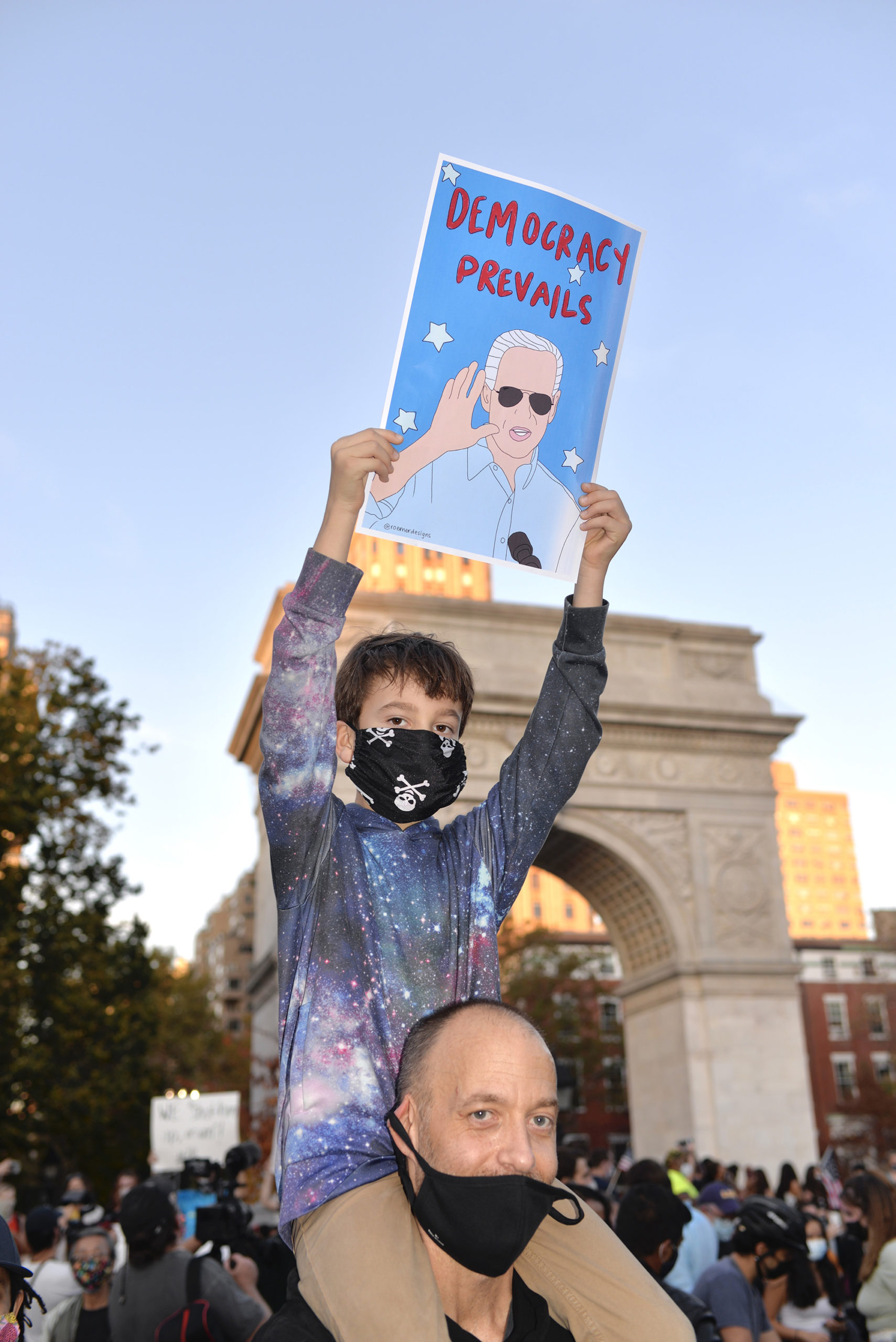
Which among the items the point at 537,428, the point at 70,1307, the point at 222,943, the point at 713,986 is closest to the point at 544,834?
the point at 537,428

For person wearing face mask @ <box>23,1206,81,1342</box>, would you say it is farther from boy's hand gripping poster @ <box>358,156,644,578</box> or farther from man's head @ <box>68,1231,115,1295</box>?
boy's hand gripping poster @ <box>358,156,644,578</box>

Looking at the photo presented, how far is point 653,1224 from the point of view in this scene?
5.12 meters

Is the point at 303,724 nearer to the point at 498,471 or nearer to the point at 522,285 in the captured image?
the point at 498,471

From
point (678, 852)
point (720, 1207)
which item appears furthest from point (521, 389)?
point (678, 852)

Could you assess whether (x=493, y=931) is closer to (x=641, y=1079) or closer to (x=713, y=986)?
(x=713, y=986)

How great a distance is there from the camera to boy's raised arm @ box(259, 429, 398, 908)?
6.80 ft

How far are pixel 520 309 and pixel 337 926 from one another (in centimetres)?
155

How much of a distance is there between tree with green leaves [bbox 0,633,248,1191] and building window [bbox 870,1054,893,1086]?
45.4 metres

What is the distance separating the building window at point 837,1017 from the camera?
185ft

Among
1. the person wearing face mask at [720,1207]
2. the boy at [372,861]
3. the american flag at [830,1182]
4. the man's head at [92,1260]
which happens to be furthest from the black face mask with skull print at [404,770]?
the american flag at [830,1182]

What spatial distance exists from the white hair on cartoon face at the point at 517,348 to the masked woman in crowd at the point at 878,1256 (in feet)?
17.1

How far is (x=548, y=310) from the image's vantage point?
9.17 feet

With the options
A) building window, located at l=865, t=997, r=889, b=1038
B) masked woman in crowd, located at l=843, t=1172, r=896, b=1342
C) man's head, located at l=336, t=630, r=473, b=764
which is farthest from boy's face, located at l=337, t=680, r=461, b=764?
building window, located at l=865, t=997, r=889, b=1038

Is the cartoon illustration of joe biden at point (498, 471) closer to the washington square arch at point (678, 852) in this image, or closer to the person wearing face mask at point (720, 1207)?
the person wearing face mask at point (720, 1207)
